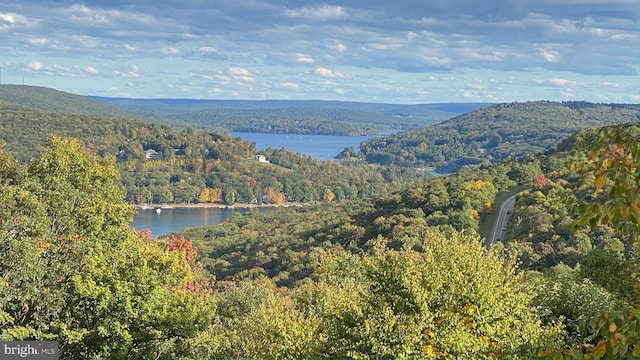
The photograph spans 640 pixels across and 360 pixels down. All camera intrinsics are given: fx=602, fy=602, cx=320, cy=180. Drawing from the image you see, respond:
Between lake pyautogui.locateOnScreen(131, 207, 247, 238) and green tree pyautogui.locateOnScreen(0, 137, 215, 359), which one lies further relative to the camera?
lake pyautogui.locateOnScreen(131, 207, 247, 238)

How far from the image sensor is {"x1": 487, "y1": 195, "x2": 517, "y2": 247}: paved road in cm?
5200

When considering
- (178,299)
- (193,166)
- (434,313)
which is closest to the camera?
(434,313)

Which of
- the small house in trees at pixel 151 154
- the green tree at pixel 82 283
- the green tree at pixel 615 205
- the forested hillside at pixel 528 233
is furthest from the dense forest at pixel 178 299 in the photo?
the small house in trees at pixel 151 154

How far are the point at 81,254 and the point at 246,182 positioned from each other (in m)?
139

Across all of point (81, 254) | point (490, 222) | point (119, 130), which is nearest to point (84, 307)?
point (81, 254)

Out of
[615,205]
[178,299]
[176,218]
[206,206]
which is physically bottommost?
[206,206]

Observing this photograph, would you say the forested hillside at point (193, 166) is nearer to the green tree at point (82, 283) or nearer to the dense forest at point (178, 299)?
the dense forest at point (178, 299)

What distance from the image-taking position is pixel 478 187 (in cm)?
6831

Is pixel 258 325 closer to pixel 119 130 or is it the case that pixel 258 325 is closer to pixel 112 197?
pixel 112 197

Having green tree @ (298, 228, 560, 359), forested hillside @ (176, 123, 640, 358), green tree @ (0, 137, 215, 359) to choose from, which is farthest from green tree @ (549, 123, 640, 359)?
green tree @ (0, 137, 215, 359)

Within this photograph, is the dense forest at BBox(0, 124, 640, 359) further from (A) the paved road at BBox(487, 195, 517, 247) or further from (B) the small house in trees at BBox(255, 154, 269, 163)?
(B) the small house in trees at BBox(255, 154, 269, 163)

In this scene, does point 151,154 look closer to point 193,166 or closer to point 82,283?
point 193,166

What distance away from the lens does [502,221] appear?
2238 inches

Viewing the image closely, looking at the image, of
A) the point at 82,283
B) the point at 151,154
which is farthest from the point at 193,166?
the point at 82,283
